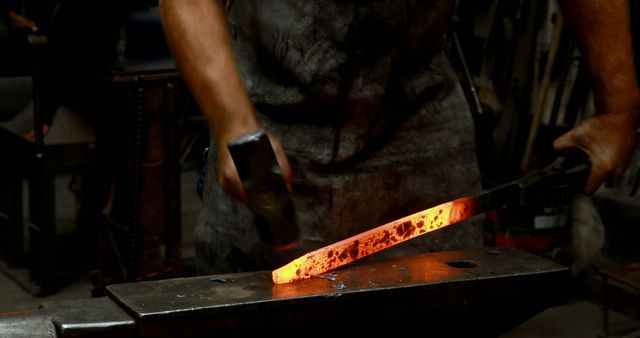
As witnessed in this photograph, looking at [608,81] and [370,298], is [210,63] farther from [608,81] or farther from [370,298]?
[608,81]

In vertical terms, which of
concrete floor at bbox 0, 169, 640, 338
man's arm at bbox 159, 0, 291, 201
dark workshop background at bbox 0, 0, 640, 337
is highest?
man's arm at bbox 159, 0, 291, 201

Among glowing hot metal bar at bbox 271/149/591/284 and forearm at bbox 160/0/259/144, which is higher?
forearm at bbox 160/0/259/144

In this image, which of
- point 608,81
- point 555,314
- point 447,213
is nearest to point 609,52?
point 608,81

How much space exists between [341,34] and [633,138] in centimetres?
70

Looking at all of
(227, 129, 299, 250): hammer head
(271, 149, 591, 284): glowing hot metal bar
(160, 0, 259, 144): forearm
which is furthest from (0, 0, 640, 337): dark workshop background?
(227, 129, 299, 250): hammer head

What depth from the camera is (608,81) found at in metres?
2.46

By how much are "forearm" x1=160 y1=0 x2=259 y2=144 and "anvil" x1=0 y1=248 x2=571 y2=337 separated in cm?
29

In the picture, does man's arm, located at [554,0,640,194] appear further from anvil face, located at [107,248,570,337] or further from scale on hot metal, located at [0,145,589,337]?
anvil face, located at [107,248,570,337]

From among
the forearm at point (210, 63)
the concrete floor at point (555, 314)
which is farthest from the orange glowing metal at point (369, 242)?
the concrete floor at point (555, 314)

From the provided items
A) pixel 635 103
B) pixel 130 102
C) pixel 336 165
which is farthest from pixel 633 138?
pixel 130 102

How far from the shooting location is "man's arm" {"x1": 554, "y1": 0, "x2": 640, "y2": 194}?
2383 mm

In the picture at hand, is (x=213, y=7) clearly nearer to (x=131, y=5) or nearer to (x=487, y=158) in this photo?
(x=131, y=5)

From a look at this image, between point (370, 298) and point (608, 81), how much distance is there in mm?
874

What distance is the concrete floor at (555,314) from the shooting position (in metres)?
4.64
